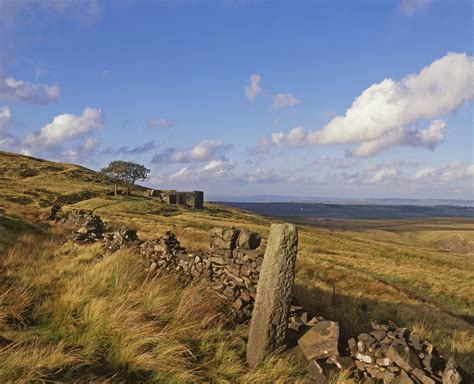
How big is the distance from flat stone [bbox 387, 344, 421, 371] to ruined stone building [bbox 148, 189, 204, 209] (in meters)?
78.6

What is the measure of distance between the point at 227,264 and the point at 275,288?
15.3ft

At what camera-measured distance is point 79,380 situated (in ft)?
16.0

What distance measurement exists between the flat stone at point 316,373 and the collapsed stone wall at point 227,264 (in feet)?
8.91

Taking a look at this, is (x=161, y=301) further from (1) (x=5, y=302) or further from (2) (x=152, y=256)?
(2) (x=152, y=256)

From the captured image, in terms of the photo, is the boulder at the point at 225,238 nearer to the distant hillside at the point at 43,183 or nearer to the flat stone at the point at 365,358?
the flat stone at the point at 365,358

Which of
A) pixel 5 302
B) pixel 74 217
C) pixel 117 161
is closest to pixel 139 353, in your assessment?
pixel 5 302

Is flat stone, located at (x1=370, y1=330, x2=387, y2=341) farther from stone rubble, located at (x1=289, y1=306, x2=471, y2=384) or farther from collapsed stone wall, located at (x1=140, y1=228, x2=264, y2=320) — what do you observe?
collapsed stone wall, located at (x1=140, y1=228, x2=264, y2=320)

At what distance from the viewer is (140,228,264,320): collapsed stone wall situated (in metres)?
10.2

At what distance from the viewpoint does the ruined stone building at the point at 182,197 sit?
85375 mm

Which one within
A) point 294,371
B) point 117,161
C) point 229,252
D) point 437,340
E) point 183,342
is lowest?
point 437,340

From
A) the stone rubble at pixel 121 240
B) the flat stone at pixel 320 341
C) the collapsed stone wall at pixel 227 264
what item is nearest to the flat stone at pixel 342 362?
the flat stone at pixel 320 341

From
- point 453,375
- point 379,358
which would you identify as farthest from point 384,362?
point 453,375

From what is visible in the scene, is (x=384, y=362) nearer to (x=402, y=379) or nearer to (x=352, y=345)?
(x=402, y=379)

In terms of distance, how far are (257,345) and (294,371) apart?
0.77 meters
